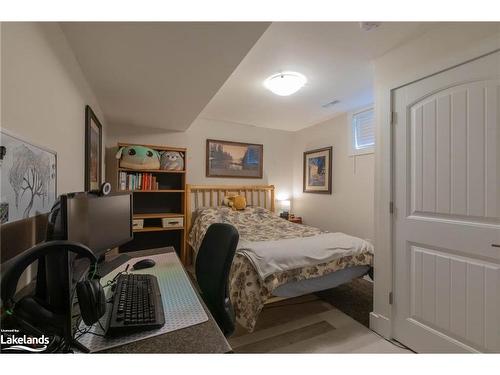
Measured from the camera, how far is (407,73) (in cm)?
167

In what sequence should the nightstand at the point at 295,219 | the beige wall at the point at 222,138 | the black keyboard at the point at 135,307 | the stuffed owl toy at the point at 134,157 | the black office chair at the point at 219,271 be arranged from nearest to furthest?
1. the black keyboard at the point at 135,307
2. the black office chair at the point at 219,271
3. the stuffed owl toy at the point at 134,157
4. the beige wall at the point at 222,138
5. the nightstand at the point at 295,219

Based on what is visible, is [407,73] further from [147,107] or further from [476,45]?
[147,107]

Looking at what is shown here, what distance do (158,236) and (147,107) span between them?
6.23 ft

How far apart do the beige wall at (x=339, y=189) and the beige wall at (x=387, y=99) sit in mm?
1335

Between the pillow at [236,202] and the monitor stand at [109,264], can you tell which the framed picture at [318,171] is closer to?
the pillow at [236,202]

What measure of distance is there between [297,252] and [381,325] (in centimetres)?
86

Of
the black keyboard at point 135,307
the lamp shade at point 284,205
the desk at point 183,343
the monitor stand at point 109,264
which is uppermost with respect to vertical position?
the lamp shade at point 284,205

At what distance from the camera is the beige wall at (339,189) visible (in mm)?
3168

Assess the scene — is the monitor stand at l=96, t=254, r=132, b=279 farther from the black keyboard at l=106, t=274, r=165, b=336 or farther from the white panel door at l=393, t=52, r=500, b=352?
the white panel door at l=393, t=52, r=500, b=352

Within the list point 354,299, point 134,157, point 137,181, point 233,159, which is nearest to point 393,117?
point 354,299

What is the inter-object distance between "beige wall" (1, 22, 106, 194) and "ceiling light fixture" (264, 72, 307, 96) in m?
1.62

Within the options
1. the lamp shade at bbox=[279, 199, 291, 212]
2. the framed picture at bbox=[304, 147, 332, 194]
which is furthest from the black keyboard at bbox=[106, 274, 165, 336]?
the lamp shade at bbox=[279, 199, 291, 212]

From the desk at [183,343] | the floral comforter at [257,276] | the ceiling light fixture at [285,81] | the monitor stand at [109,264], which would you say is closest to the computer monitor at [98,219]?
the monitor stand at [109,264]
